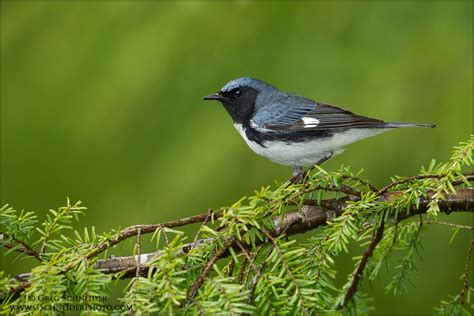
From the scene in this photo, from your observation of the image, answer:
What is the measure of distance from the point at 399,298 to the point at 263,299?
58.9 inches

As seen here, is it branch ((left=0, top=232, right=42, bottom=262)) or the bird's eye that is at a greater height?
the bird's eye

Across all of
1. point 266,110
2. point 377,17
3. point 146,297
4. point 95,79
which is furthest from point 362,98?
point 146,297

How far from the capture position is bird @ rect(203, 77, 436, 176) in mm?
3053

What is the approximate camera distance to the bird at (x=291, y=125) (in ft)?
10.0

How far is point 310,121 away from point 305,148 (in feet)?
0.58

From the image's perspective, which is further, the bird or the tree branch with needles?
the bird

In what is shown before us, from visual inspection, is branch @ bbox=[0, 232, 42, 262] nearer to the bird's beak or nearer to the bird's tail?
the bird's beak

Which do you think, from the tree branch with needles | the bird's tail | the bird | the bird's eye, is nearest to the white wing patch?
the bird

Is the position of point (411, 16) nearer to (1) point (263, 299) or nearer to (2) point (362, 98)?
(2) point (362, 98)

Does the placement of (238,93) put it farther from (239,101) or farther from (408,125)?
(408,125)

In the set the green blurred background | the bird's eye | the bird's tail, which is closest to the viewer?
the bird's tail

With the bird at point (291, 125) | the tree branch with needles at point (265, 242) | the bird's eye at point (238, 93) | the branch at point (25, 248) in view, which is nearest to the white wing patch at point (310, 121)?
the bird at point (291, 125)

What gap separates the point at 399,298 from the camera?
300cm

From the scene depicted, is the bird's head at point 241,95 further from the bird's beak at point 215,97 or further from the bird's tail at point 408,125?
the bird's tail at point 408,125
